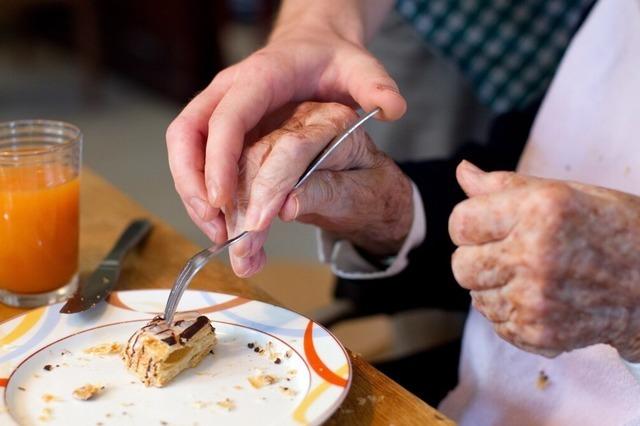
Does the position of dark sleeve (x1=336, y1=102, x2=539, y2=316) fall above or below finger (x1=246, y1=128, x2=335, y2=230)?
below

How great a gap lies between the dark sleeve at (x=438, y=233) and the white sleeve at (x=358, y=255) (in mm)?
27

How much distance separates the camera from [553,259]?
0.64 metres

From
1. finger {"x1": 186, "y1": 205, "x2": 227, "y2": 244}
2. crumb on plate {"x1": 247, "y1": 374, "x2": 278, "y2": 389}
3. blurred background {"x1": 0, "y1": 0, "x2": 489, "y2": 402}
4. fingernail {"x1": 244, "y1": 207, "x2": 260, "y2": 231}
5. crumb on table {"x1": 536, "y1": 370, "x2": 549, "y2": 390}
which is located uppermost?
fingernail {"x1": 244, "y1": 207, "x2": 260, "y2": 231}

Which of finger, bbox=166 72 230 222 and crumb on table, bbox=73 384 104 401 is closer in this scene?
crumb on table, bbox=73 384 104 401

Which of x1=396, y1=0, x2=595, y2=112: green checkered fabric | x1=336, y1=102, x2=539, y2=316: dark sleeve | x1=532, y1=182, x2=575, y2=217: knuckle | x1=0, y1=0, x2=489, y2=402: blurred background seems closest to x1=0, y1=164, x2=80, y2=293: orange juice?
x1=336, y1=102, x2=539, y2=316: dark sleeve

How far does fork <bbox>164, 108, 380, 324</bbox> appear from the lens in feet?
2.66

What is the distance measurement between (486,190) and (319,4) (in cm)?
50

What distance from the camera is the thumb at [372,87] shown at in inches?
33.2

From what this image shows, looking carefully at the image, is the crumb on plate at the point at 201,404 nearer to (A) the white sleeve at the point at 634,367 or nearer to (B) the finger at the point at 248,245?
(B) the finger at the point at 248,245

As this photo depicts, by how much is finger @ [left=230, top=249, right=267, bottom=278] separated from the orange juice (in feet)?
0.73

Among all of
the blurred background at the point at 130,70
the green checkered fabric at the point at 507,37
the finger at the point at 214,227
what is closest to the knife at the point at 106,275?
the finger at the point at 214,227

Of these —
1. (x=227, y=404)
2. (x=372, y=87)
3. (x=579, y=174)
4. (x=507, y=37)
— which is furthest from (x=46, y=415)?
(x=507, y=37)

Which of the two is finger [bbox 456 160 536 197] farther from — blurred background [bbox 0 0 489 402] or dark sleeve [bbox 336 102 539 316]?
blurred background [bbox 0 0 489 402]

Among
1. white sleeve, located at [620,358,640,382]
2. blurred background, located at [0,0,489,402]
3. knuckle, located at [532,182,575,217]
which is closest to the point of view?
knuckle, located at [532,182,575,217]
